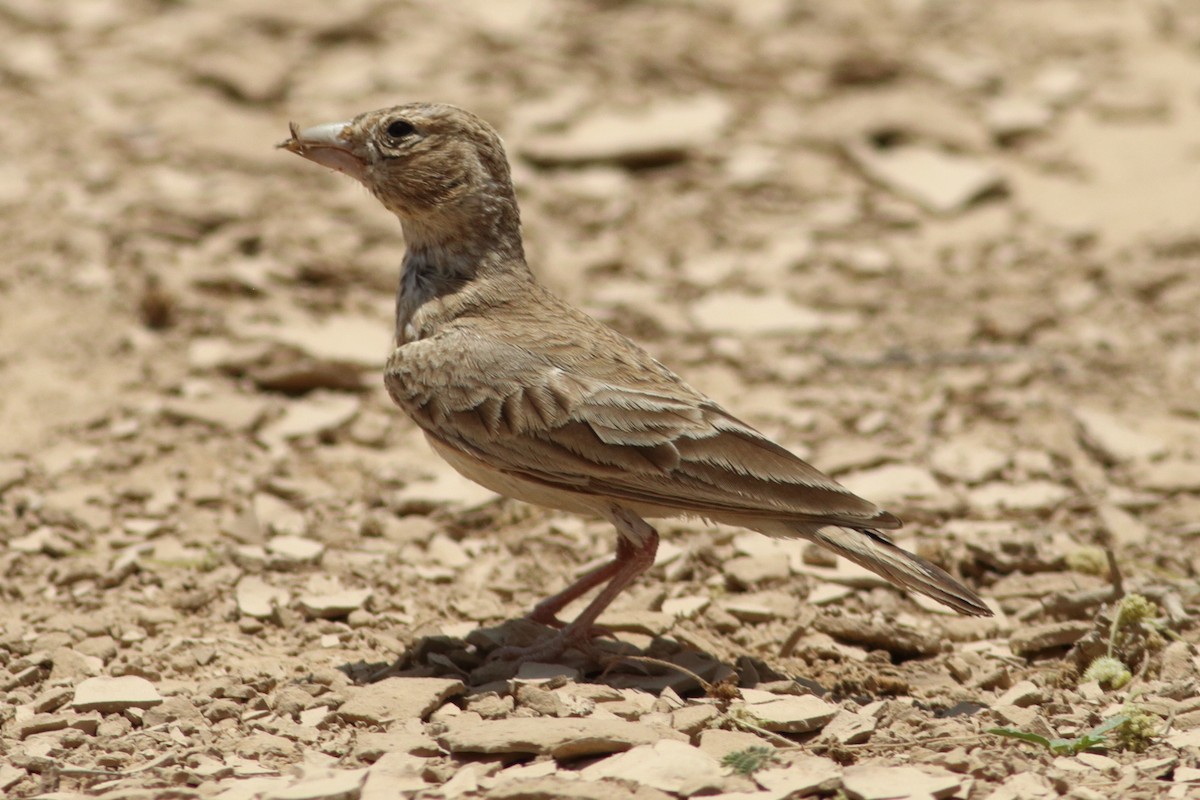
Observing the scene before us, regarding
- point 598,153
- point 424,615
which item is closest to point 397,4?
point 598,153

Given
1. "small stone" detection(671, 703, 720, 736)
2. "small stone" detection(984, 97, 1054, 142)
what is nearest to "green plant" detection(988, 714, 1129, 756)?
"small stone" detection(671, 703, 720, 736)

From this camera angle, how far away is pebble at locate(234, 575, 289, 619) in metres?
5.48

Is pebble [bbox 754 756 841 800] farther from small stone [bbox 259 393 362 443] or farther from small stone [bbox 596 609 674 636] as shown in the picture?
small stone [bbox 259 393 362 443]

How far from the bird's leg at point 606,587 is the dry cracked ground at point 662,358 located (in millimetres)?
92

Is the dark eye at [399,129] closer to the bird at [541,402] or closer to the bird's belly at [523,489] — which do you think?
the bird at [541,402]

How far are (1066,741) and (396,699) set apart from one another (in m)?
2.08

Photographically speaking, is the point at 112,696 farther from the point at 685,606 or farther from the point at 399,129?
the point at 399,129

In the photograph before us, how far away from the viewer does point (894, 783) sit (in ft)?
13.5

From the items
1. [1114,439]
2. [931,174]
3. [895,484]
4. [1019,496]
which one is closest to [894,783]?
[895,484]

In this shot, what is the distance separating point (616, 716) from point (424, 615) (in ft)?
4.04

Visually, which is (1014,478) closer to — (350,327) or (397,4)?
(350,327)

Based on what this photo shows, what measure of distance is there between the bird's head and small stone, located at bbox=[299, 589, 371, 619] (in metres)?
1.45

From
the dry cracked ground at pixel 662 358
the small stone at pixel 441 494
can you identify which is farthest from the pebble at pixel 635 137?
the small stone at pixel 441 494

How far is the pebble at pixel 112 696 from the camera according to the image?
186 inches
